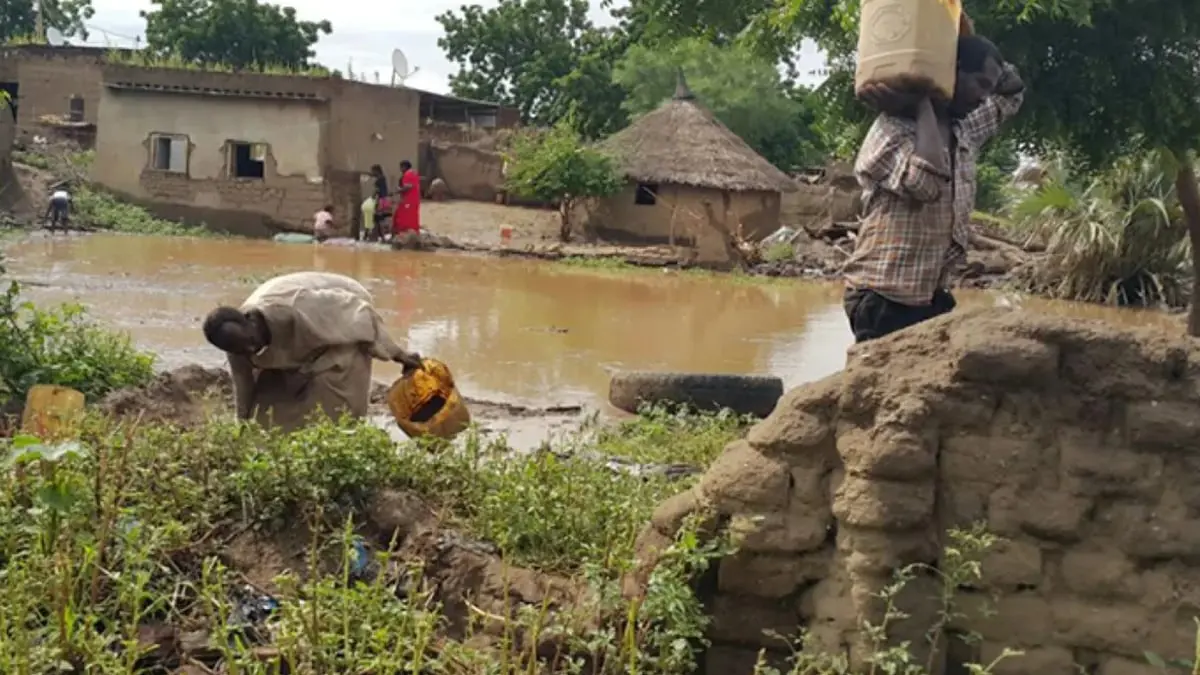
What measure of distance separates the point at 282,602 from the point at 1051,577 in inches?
77.6

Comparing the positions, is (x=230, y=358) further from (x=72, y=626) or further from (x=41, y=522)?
(x=72, y=626)

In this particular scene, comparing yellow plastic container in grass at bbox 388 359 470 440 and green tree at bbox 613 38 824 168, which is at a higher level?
green tree at bbox 613 38 824 168

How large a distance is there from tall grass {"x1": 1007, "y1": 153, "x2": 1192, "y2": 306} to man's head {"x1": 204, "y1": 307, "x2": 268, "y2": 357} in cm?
1529

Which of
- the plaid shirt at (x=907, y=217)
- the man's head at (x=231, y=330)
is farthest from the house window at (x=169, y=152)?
the plaid shirt at (x=907, y=217)

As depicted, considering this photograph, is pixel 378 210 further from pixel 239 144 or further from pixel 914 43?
pixel 914 43

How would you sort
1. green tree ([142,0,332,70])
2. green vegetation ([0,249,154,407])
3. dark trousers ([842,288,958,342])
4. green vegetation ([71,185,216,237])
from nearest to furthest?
dark trousers ([842,288,958,342])
green vegetation ([0,249,154,407])
green vegetation ([71,185,216,237])
green tree ([142,0,332,70])

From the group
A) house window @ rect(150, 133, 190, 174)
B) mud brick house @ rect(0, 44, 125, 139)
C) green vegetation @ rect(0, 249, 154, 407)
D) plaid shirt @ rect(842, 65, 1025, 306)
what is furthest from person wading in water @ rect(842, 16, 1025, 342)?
mud brick house @ rect(0, 44, 125, 139)

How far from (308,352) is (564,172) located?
2112cm

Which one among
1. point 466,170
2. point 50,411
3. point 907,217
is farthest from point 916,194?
point 466,170

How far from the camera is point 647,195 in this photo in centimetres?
2883

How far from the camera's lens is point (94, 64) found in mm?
31781

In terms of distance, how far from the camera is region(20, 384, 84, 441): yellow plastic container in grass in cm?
444

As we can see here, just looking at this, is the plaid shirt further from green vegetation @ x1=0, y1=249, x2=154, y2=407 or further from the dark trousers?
green vegetation @ x1=0, y1=249, x2=154, y2=407

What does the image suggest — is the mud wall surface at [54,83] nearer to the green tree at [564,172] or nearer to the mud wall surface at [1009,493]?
the green tree at [564,172]
